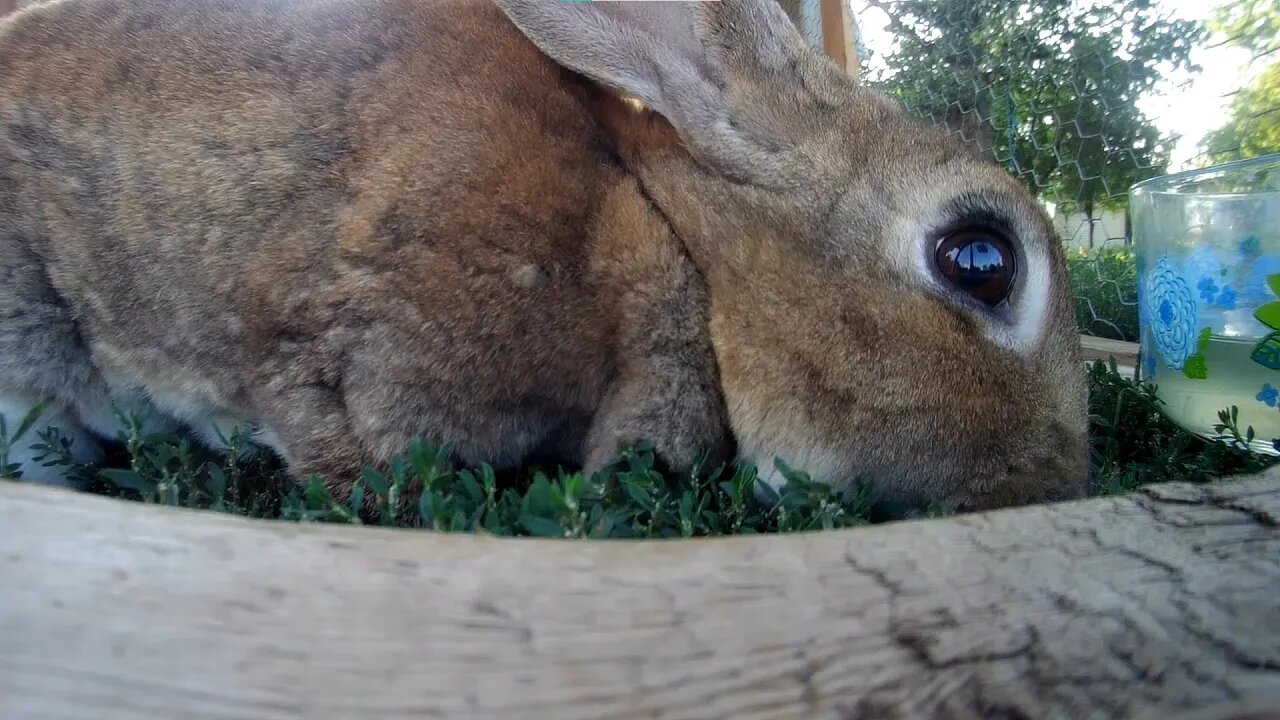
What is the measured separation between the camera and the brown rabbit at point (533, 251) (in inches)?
55.3

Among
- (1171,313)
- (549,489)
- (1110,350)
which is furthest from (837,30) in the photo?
(549,489)

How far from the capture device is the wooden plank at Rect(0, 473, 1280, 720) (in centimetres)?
61

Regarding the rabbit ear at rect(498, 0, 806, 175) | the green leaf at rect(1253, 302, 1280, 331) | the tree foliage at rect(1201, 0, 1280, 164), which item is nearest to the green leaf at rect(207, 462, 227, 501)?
the rabbit ear at rect(498, 0, 806, 175)

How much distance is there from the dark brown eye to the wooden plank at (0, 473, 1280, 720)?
2.23 ft

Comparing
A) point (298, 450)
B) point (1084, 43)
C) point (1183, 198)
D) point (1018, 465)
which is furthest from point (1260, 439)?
point (1084, 43)

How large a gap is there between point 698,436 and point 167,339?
3.42ft

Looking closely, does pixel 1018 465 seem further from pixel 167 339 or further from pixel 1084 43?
pixel 1084 43

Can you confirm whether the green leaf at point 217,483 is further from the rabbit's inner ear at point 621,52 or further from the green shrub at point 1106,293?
the green shrub at point 1106,293

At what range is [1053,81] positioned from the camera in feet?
11.1

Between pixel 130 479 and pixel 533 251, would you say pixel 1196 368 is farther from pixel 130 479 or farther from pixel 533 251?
pixel 130 479

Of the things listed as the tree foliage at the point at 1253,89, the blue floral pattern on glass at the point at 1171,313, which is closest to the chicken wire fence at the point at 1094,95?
the tree foliage at the point at 1253,89

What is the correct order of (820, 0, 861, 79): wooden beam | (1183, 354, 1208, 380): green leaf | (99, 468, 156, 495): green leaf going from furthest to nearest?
1. (820, 0, 861, 79): wooden beam
2. (1183, 354, 1208, 380): green leaf
3. (99, 468, 156, 495): green leaf

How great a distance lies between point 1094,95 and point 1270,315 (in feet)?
6.34

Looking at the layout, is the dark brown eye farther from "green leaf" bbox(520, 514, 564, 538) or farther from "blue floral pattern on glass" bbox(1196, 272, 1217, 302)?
"green leaf" bbox(520, 514, 564, 538)
